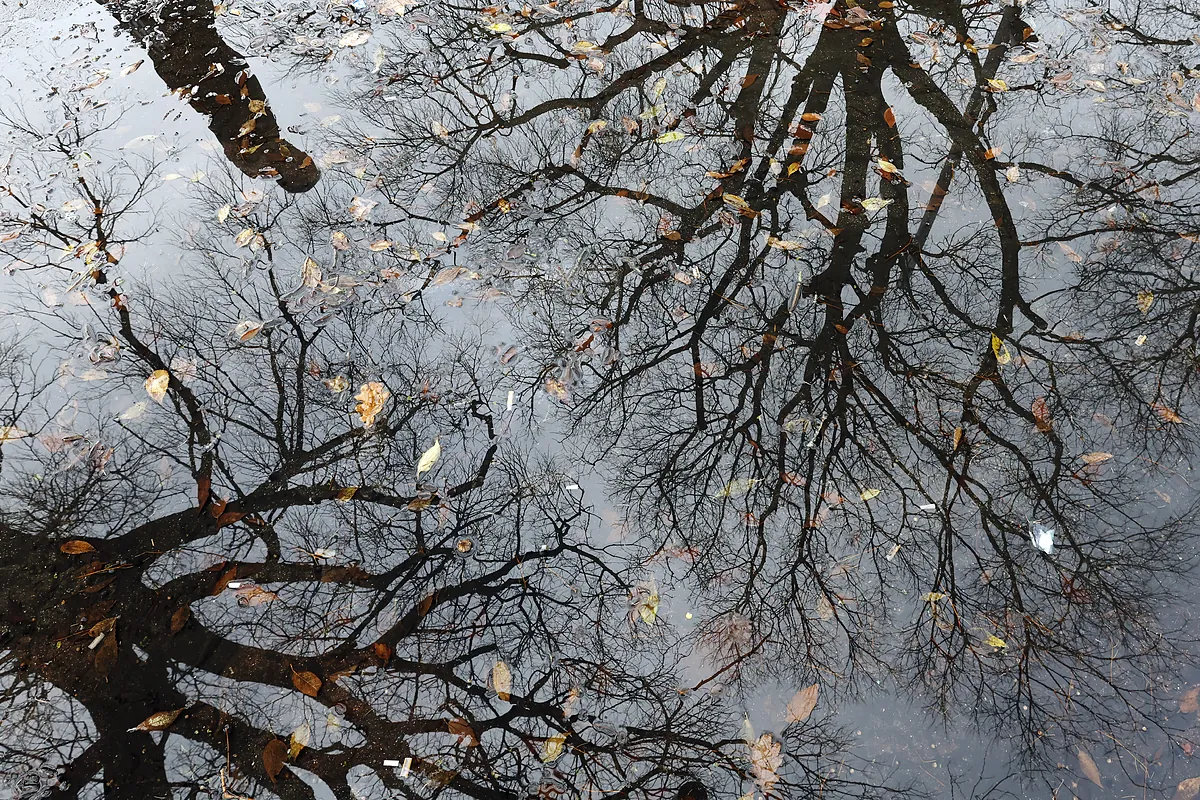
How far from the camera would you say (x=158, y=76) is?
4656mm

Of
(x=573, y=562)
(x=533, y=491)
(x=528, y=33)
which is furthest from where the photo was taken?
(x=528, y=33)

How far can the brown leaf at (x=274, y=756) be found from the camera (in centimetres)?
200

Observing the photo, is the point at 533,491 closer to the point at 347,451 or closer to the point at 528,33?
the point at 347,451

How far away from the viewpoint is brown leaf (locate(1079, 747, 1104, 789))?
184 cm

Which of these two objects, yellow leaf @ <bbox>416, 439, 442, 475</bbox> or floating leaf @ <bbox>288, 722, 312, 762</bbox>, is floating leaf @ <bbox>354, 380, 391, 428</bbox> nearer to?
yellow leaf @ <bbox>416, 439, 442, 475</bbox>

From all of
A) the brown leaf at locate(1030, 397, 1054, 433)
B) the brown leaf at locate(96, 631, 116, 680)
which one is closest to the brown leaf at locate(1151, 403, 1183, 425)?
the brown leaf at locate(1030, 397, 1054, 433)

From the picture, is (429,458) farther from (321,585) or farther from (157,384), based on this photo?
(157,384)

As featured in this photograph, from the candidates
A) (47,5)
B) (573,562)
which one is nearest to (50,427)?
(573,562)

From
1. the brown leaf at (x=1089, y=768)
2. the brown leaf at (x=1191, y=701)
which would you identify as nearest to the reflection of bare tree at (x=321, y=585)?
the brown leaf at (x=1089, y=768)

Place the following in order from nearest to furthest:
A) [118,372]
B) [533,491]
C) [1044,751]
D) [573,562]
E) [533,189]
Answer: [1044,751], [573,562], [533,491], [118,372], [533,189]

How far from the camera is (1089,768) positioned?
1.86m

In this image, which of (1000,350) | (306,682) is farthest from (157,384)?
(1000,350)

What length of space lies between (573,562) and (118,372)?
2.29 meters

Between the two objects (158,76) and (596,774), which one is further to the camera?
(158,76)
